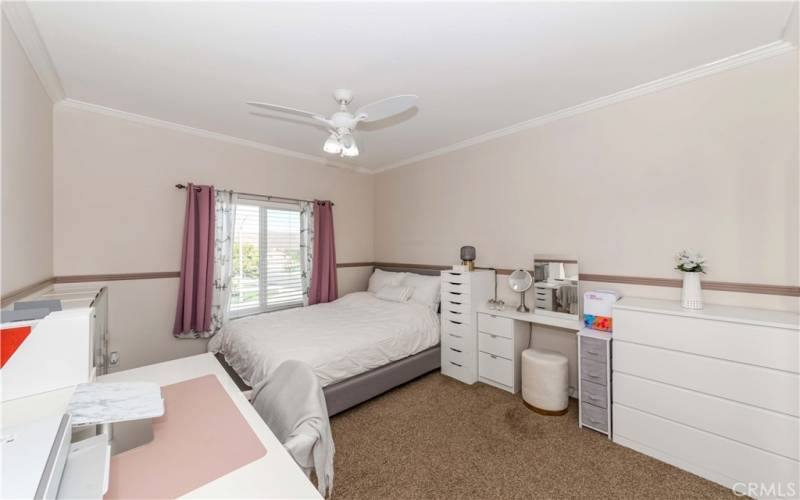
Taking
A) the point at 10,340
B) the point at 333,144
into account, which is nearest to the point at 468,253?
the point at 333,144

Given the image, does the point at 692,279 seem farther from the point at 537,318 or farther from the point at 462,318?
the point at 462,318

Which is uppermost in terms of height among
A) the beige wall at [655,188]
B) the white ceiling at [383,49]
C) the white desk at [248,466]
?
the white ceiling at [383,49]

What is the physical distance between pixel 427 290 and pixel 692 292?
2.24m


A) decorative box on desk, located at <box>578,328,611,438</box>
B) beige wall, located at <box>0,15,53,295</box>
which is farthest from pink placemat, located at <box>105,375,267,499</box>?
decorative box on desk, located at <box>578,328,611,438</box>

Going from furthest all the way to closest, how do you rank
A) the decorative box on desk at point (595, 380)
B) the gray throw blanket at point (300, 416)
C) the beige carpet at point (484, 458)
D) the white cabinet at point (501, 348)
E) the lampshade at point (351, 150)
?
the white cabinet at point (501, 348), the lampshade at point (351, 150), the decorative box on desk at point (595, 380), the beige carpet at point (484, 458), the gray throw blanket at point (300, 416)

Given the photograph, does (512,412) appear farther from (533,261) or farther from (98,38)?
(98,38)

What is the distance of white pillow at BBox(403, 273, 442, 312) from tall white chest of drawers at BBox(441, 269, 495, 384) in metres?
0.25

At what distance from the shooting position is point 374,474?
1.83 meters

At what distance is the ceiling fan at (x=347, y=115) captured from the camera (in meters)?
1.84

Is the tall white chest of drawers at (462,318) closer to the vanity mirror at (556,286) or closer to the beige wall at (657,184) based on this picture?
the beige wall at (657,184)

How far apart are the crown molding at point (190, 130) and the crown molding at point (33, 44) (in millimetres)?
216

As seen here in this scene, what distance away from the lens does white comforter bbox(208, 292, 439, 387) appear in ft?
7.45

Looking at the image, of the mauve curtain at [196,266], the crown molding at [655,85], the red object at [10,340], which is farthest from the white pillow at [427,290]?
the red object at [10,340]

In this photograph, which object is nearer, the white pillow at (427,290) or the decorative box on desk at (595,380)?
the decorative box on desk at (595,380)
